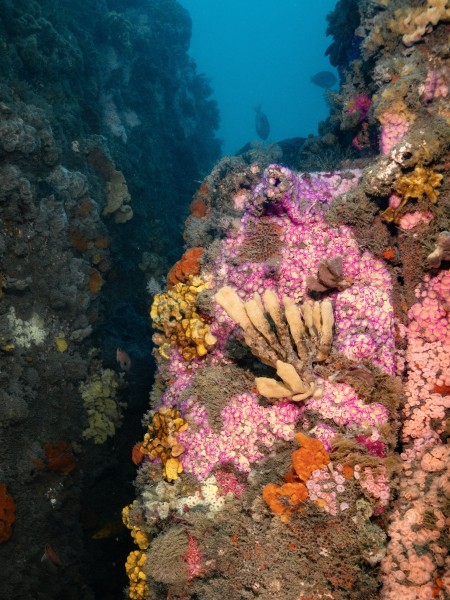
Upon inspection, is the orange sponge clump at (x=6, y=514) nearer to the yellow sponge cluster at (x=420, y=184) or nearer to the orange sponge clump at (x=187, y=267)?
the orange sponge clump at (x=187, y=267)

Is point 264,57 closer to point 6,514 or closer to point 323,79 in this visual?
point 323,79

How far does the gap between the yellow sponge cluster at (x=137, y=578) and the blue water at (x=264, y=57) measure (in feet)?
401

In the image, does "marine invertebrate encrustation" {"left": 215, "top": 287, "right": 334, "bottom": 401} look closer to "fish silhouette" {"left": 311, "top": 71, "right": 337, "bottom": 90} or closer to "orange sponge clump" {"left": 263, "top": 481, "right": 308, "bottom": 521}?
"orange sponge clump" {"left": 263, "top": 481, "right": 308, "bottom": 521}

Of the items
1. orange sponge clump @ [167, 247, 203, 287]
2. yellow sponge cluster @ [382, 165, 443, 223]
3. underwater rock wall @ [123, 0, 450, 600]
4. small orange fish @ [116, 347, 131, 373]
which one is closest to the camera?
underwater rock wall @ [123, 0, 450, 600]

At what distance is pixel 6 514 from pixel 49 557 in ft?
3.13

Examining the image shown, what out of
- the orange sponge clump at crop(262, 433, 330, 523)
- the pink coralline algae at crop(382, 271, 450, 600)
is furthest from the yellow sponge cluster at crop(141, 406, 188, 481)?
the pink coralline algae at crop(382, 271, 450, 600)

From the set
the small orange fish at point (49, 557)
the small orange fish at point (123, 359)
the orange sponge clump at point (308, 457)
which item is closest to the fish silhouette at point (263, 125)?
the small orange fish at point (123, 359)

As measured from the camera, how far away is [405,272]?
404 centimetres

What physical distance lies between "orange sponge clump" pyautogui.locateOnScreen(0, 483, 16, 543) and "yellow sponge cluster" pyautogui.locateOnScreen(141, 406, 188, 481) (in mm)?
2747

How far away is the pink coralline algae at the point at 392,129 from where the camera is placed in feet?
17.4

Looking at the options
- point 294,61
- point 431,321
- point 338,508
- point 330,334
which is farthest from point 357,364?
point 294,61

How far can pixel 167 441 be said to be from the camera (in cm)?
412

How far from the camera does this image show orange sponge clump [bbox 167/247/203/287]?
5230mm

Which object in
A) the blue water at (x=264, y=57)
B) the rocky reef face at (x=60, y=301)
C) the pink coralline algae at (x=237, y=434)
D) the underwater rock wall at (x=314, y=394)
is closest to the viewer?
the underwater rock wall at (x=314, y=394)
